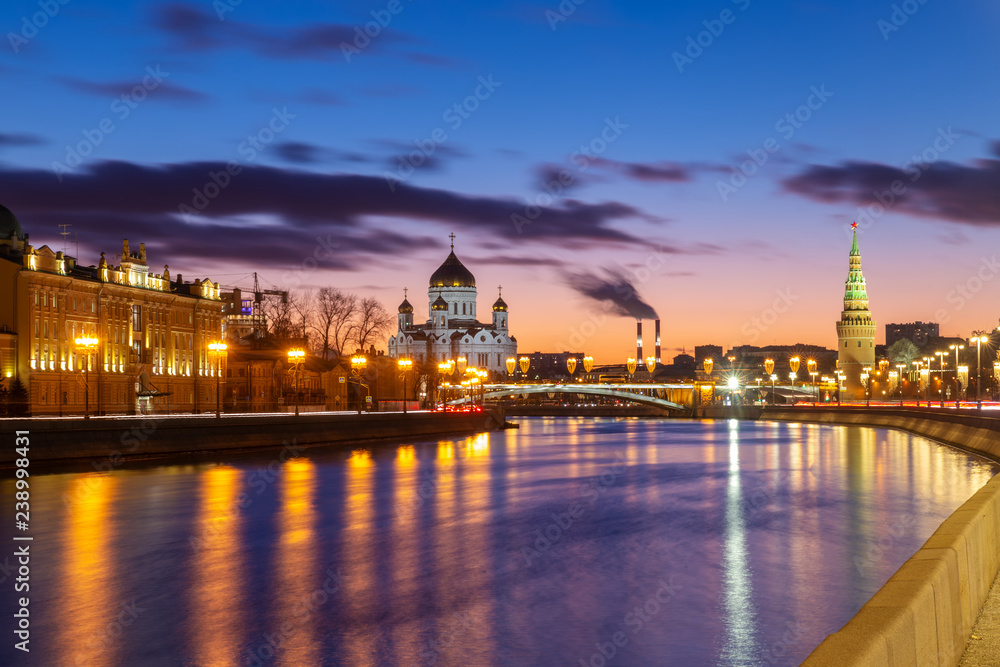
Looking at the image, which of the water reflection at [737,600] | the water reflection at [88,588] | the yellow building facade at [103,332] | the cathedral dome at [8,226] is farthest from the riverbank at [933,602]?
the cathedral dome at [8,226]

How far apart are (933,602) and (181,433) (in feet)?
140

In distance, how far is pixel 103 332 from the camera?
78.1 m

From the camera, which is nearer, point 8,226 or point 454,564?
point 454,564

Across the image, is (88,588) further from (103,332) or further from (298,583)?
(103,332)

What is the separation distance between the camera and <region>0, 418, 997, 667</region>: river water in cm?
1370

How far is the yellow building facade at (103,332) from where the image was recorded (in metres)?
68.4

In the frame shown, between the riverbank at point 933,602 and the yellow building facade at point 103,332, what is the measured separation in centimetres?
5114

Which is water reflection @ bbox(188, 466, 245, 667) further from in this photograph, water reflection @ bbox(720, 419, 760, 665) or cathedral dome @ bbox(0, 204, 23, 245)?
cathedral dome @ bbox(0, 204, 23, 245)

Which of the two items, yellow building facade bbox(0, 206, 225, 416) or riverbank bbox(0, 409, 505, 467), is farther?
yellow building facade bbox(0, 206, 225, 416)

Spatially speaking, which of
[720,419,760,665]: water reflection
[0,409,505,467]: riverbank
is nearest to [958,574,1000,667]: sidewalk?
[720,419,760,665]: water reflection

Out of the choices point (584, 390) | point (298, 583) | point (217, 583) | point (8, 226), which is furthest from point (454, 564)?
point (584, 390)

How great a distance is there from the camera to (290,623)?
1470 centimetres

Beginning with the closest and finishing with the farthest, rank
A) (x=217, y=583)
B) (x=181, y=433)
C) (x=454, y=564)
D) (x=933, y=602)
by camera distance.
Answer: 1. (x=933, y=602)
2. (x=217, y=583)
3. (x=454, y=564)
4. (x=181, y=433)

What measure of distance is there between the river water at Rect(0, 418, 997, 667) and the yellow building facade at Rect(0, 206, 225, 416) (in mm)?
29486
